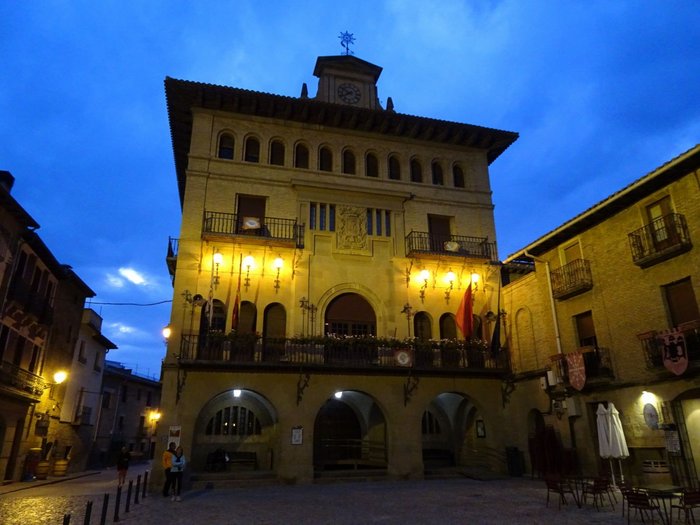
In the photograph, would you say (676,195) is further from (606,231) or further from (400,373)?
(400,373)

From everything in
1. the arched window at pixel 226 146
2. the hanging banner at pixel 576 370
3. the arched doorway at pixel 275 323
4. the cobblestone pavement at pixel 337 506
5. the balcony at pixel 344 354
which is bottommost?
the cobblestone pavement at pixel 337 506

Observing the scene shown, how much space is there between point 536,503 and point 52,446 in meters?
23.7

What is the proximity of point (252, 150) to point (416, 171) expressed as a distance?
788cm

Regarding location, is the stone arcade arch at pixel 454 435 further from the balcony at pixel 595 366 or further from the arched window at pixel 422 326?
the balcony at pixel 595 366

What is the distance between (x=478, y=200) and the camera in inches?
930

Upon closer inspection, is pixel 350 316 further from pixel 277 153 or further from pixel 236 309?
pixel 277 153

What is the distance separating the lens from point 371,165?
76.4ft

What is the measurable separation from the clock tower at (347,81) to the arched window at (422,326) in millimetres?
10702

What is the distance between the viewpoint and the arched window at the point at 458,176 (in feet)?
79.3

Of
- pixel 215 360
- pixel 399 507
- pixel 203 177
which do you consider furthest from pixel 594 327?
pixel 203 177

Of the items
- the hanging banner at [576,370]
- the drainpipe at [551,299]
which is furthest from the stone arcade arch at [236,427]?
the drainpipe at [551,299]

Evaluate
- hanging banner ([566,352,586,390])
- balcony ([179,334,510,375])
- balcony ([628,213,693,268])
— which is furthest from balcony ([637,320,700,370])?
balcony ([179,334,510,375])

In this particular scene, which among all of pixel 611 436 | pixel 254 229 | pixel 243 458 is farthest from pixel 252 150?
pixel 611 436

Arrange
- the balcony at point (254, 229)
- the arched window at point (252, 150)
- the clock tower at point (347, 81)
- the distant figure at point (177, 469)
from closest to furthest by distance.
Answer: the distant figure at point (177, 469) → the balcony at point (254, 229) → the arched window at point (252, 150) → the clock tower at point (347, 81)
